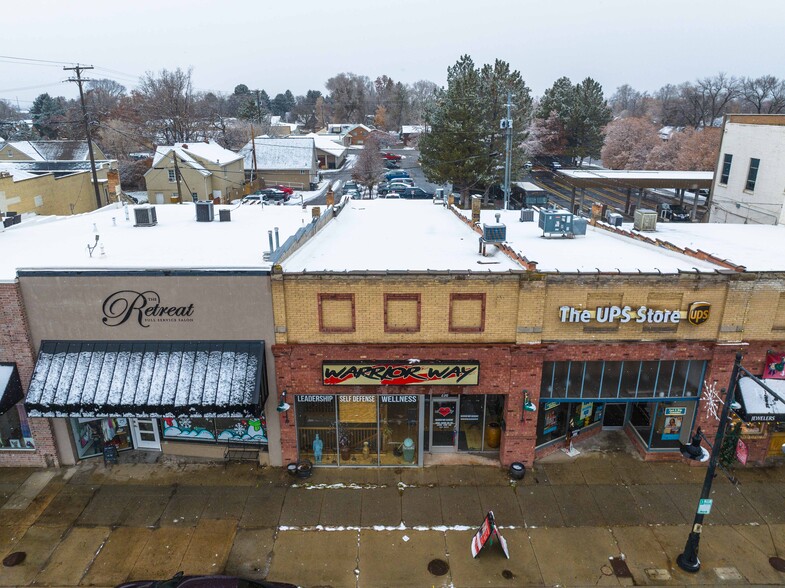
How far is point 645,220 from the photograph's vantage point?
78.3 feet

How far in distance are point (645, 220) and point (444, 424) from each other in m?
13.2

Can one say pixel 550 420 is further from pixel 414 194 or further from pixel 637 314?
pixel 414 194

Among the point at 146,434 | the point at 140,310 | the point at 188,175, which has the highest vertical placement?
the point at 140,310

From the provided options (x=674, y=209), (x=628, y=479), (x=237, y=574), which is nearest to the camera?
Result: (x=237, y=574)

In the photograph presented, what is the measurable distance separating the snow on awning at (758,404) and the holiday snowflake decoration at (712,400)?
2.11 feet

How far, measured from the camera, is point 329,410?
1802 cm

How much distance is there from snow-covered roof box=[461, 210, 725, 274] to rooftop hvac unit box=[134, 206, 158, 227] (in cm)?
1576

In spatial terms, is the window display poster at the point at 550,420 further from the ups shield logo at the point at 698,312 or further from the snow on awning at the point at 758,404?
the snow on awning at the point at 758,404

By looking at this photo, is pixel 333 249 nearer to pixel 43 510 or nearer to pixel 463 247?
pixel 463 247

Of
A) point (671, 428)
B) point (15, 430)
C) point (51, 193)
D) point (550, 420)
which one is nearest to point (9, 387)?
point (15, 430)

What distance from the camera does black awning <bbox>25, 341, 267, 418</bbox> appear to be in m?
16.3

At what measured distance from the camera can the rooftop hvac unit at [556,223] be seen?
22.4 metres

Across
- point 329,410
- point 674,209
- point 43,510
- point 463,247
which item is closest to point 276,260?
point 329,410

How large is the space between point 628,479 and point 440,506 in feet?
21.1
